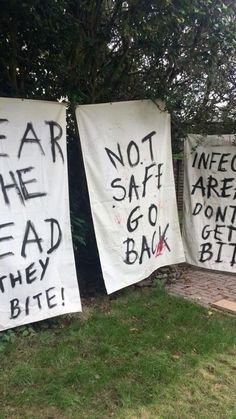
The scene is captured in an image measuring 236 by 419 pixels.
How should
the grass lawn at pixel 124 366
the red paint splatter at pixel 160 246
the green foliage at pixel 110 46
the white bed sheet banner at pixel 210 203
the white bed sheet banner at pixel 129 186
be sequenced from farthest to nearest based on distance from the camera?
the white bed sheet banner at pixel 210 203, the red paint splatter at pixel 160 246, the white bed sheet banner at pixel 129 186, the green foliage at pixel 110 46, the grass lawn at pixel 124 366

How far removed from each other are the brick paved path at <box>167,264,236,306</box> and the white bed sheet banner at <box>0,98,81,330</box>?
1.52 metres

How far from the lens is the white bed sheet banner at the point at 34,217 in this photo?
3.47m

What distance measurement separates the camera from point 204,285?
17.3 feet

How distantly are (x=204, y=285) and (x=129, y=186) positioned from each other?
1651 mm

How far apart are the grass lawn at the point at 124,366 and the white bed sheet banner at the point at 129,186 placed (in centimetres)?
55

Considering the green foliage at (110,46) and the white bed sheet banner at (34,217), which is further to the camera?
the green foliage at (110,46)

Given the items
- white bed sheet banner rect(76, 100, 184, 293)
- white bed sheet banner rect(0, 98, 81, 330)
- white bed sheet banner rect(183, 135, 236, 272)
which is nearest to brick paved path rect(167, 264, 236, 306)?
white bed sheet banner rect(183, 135, 236, 272)

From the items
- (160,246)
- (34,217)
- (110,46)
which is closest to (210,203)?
(160,246)

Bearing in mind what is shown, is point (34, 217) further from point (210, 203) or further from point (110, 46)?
point (210, 203)

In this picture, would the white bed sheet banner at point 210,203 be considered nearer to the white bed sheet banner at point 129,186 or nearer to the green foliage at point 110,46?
the white bed sheet banner at point 129,186

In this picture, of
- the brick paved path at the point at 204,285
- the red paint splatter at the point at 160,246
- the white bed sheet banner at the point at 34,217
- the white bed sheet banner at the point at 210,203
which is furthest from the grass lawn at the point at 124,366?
the white bed sheet banner at the point at 210,203

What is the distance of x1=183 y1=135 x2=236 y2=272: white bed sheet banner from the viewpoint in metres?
5.24

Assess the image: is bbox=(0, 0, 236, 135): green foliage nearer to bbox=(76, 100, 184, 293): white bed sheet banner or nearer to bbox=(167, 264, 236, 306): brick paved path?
bbox=(76, 100, 184, 293): white bed sheet banner

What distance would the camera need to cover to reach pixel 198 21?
4043mm
